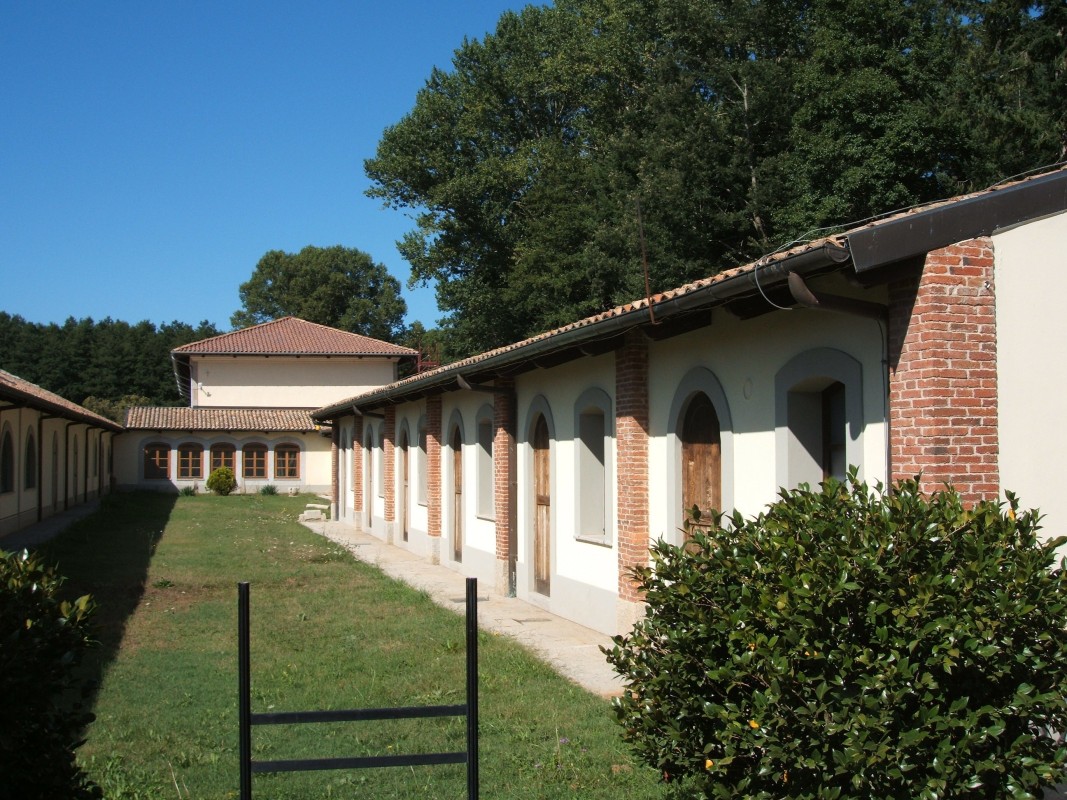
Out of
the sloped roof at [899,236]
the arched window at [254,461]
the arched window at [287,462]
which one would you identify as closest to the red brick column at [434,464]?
the sloped roof at [899,236]

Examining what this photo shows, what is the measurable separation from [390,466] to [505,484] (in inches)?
350

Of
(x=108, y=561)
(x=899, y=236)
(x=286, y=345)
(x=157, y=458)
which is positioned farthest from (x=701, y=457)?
(x=286, y=345)

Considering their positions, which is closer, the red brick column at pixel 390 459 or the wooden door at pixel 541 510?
the wooden door at pixel 541 510

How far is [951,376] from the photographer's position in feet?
19.8

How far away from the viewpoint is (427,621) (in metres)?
11.9

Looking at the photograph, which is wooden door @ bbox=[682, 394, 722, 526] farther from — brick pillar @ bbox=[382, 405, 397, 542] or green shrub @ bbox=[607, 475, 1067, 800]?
brick pillar @ bbox=[382, 405, 397, 542]

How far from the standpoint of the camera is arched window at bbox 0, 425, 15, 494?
23000mm

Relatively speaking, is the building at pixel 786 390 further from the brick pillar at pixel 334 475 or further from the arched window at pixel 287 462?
the arched window at pixel 287 462

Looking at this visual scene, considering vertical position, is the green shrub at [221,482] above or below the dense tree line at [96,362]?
below

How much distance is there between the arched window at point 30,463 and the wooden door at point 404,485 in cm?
1043

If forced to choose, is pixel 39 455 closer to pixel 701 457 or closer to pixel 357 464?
pixel 357 464

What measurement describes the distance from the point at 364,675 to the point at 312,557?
34.8ft

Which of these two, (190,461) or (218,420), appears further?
(218,420)

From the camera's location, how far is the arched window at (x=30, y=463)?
84.6 feet
